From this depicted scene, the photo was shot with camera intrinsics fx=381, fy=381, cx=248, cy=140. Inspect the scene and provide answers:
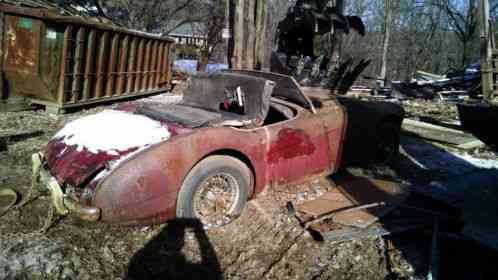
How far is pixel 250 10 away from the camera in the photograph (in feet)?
28.3

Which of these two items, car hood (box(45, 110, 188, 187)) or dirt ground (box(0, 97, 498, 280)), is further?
car hood (box(45, 110, 188, 187))

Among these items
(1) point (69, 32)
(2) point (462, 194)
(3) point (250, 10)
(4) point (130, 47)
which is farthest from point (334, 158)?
(4) point (130, 47)

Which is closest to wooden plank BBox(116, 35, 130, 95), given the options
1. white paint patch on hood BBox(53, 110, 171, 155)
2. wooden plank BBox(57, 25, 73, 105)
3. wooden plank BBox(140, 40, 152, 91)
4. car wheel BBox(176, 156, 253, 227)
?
wooden plank BBox(140, 40, 152, 91)

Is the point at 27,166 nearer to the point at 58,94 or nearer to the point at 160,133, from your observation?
the point at 160,133

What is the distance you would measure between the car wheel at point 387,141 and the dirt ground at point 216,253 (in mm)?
1889

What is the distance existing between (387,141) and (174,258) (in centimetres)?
Result: 345

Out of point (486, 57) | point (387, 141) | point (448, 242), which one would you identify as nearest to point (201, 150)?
point (448, 242)

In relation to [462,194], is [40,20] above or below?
above

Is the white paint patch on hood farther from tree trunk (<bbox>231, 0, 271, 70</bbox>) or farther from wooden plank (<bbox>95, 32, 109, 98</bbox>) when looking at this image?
tree trunk (<bbox>231, 0, 271, 70</bbox>)

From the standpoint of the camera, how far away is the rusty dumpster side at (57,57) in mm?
7285

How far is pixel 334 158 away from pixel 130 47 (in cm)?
706

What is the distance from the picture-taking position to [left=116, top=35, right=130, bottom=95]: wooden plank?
925 centimetres

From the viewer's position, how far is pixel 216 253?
117 inches

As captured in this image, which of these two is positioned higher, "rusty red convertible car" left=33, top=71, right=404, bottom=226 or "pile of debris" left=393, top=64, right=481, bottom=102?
"pile of debris" left=393, top=64, right=481, bottom=102
